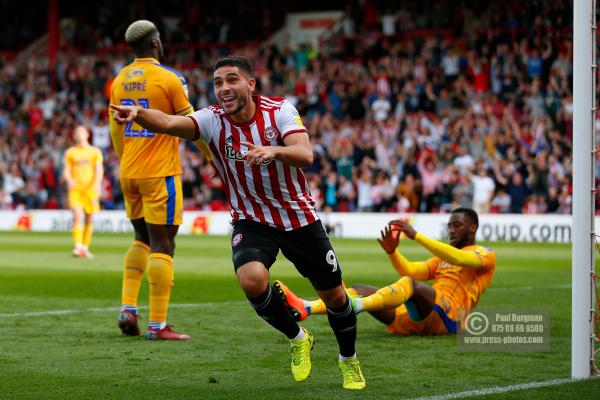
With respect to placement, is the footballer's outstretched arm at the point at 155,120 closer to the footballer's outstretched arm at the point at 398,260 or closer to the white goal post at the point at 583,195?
the footballer's outstretched arm at the point at 398,260

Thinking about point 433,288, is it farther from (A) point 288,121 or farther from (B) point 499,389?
(A) point 288,121

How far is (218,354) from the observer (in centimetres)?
727

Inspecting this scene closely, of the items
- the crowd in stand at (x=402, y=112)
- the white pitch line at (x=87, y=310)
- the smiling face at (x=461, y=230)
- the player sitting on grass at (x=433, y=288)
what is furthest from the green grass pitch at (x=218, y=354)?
the crowd in stand at (x=402, y=112)

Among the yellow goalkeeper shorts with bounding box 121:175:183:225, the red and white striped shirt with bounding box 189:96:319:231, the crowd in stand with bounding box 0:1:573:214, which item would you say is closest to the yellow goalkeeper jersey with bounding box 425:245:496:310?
the yellow goalkeeper shorts with bounding box 121:175:183:225

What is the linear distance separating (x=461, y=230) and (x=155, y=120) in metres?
3.33

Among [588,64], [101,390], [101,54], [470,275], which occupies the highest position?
[101,54]

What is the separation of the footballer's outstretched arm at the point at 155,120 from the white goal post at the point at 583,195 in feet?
7.30

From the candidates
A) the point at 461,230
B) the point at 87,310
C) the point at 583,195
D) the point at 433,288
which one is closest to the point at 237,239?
the point at 583,195

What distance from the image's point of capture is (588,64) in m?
6.17

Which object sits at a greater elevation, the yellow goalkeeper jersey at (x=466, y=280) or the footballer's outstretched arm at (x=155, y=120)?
the footballer's outstretched arm at (x=155, y=120)

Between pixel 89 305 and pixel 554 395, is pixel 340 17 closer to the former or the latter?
pixel 89 305

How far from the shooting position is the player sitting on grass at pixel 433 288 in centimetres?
753

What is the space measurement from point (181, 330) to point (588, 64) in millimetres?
4041

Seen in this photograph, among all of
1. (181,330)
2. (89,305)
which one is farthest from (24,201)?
(181,330)
